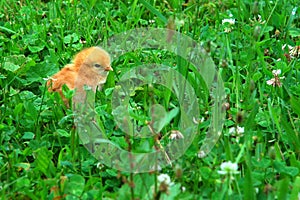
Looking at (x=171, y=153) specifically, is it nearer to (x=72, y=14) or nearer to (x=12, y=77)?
(x=12, y=77)

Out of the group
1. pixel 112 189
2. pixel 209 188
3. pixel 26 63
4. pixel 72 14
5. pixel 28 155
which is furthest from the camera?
pixel 72 14

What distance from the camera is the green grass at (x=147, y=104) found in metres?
2.17

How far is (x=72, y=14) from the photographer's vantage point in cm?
372

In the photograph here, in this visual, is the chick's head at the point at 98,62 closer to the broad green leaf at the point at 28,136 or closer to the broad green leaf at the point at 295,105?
the broad green leaf at the point at 28,136

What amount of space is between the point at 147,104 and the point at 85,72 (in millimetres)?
341

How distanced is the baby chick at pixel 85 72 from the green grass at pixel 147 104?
0.06m

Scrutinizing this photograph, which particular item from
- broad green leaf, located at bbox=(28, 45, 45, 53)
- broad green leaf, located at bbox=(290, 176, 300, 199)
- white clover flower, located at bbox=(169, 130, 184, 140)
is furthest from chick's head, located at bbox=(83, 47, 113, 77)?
broad green leaf, located at bbox=(290, 176, 300, 199)

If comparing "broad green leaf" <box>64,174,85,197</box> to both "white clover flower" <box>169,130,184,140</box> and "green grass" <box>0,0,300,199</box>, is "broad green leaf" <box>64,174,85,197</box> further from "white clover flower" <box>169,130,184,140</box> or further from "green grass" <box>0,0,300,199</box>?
"white clover flower" <box>169,130,184,140</box>

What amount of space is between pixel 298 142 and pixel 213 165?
445 millimetres

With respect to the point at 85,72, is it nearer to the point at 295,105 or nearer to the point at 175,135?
the point at 175,135

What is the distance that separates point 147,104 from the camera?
286 centimetres

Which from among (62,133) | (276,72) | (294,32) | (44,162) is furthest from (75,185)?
(294,32)

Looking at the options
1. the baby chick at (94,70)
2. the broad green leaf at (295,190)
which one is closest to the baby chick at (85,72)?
the baby chick at (94,70)

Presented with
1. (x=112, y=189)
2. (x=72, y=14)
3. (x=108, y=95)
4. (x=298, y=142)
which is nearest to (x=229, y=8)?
(x=72, y=14)
